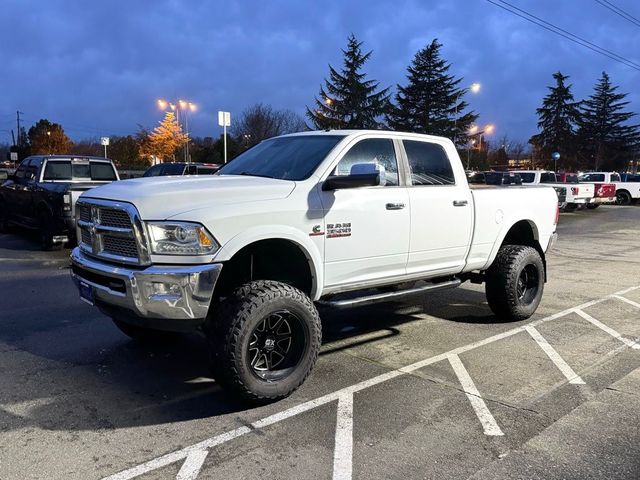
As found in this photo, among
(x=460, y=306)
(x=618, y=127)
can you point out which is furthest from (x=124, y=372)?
(x=618, y=127)

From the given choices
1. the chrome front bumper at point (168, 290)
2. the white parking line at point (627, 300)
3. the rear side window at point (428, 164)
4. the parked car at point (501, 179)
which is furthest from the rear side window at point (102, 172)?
the white parking line at point (627, 300)

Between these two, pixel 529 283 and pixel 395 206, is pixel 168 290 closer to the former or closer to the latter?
pixel 395 206

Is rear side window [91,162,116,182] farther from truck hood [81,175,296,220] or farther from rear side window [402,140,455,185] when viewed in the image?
rear side window [402,140,455,185]

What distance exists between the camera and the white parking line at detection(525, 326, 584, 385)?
15.4ft

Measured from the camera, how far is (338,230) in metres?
4.59

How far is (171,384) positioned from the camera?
4484 mm

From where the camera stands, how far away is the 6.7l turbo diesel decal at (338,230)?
14.8 feet

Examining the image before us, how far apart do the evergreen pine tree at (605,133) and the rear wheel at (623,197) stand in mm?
39880

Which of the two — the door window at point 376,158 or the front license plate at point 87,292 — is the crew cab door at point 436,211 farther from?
the front license plate at point 87,292

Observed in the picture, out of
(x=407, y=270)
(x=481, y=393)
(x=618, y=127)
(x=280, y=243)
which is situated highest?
(x=618, y=127)

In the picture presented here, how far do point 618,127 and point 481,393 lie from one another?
257 feet

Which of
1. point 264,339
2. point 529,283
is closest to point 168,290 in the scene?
point 264,339

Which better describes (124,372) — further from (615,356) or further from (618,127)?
(618,127)

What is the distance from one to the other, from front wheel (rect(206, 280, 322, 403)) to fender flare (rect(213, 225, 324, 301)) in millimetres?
265
